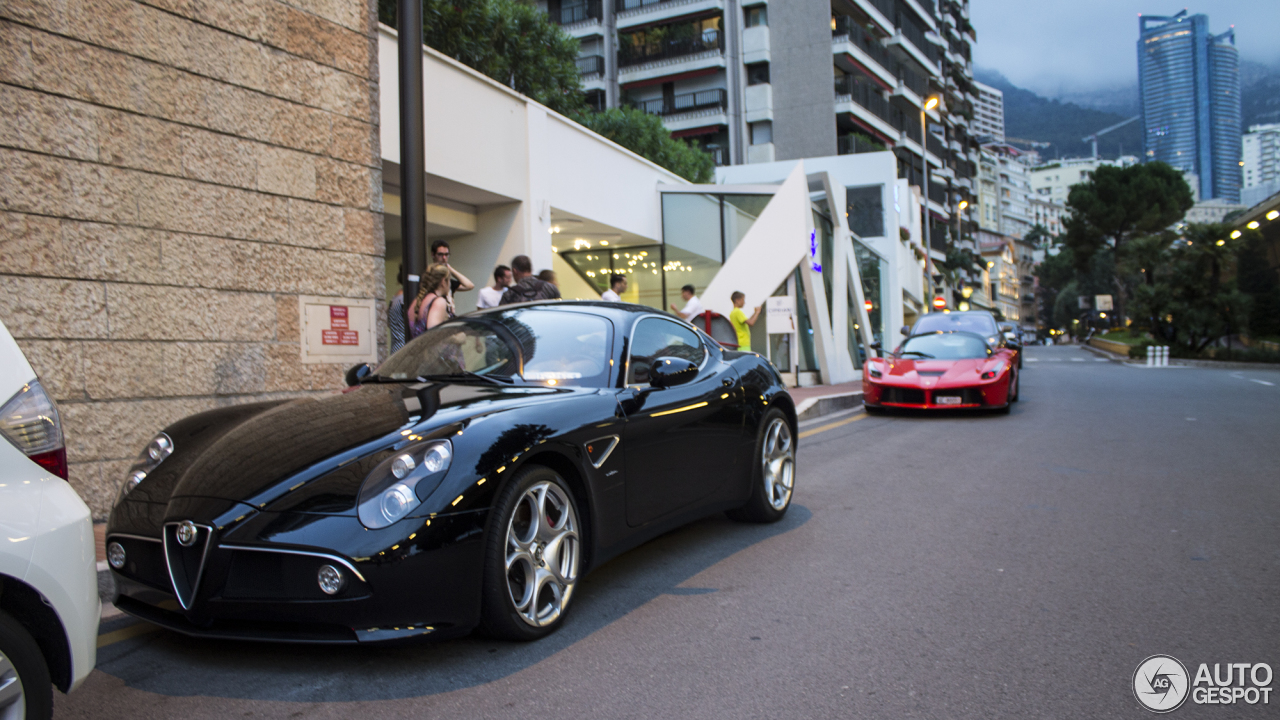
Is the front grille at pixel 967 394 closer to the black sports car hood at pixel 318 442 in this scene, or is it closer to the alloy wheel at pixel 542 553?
the black sports car hood at pixel 318 442

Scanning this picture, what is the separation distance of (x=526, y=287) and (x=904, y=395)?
574 cm

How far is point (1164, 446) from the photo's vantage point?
8062mm

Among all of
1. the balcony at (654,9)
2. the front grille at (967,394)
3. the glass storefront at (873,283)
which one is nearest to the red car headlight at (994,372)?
the front grille at (967,394)

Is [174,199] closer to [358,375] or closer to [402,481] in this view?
[358,375]

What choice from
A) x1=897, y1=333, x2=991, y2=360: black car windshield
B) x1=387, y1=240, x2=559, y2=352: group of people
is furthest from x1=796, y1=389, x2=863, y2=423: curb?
x1=387, y1=240, x2=559, y2=352: group of people

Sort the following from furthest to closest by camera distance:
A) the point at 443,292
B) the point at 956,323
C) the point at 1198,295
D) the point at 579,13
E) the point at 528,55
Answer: the point at 579,13 < the point at 1198,295 < the point at 528,55 < the point at 956,323 < the point at 443,292

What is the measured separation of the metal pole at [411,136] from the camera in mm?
6746

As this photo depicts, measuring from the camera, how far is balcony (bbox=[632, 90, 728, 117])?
43375mm

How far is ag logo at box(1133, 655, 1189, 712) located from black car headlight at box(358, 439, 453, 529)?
232 centimetres

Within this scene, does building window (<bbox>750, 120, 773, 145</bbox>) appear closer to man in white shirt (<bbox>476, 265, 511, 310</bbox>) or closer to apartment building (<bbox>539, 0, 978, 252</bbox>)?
apartment building (<bbox>539, 0, 978, 252</bbox>)

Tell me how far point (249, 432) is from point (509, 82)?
88.5ft

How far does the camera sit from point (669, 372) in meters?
3.93

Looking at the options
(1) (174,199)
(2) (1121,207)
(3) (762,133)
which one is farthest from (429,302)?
(2) (1121,207)

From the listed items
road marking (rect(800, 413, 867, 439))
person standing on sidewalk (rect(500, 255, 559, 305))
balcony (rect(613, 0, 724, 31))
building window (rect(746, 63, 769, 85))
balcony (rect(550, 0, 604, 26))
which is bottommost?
road marking (rect(800, 413, 867, 439))
